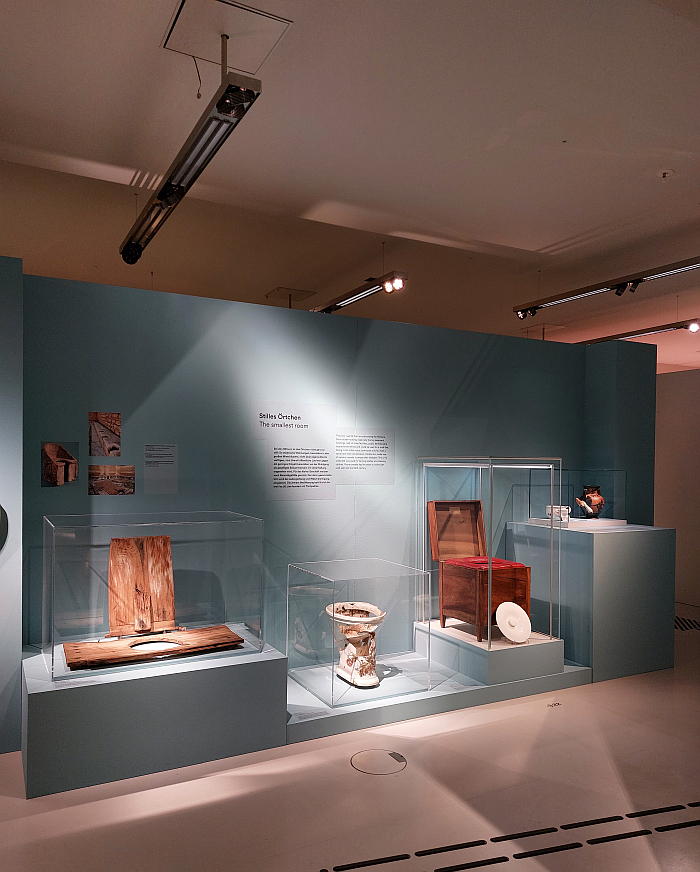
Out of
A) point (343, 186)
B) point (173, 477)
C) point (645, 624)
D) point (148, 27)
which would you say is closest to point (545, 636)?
point (645, 624)

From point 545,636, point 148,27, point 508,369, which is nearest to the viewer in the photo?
point 148,27

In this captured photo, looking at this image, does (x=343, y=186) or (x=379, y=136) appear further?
(x=343, y=186)

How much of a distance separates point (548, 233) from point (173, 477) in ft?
10.7

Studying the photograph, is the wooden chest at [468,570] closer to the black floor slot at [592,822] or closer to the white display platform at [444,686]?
the white display platform at [444,686]

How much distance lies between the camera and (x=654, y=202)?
4.38 meters

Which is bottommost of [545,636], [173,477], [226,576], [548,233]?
[545,636]

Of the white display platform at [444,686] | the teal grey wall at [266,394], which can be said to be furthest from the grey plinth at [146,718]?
the teal grey wall at [266,394]

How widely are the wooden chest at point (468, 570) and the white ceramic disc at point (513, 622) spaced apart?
0.14 ft

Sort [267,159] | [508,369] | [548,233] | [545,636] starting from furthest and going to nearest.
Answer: [508,369], [548,233], [545,636], [267,159]

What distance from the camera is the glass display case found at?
4436mm

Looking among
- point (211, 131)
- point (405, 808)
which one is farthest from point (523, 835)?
point (211, 131)

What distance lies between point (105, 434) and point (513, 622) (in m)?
2.86

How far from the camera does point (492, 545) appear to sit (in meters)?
4.62

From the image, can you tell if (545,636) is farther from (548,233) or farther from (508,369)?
(548,233)
